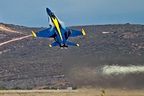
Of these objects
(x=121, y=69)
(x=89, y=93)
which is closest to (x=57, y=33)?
(x=121, y=69)

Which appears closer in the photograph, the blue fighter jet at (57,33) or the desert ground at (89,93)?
the blue fighter jet at (57,33)

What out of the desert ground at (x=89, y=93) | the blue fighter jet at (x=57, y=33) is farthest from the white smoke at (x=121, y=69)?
the blue fighter jet at (x=57, y=33)

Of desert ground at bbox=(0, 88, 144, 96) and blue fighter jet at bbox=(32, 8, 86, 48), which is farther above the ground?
blue fighter jet at bbox=(32, 8, 86, 48)

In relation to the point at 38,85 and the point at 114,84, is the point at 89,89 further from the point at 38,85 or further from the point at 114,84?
the point at 38,85

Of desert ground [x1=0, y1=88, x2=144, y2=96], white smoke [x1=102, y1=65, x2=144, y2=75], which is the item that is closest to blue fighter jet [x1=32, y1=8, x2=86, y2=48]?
white smoke [x1=102, y1=65, x2=144, y2=75]

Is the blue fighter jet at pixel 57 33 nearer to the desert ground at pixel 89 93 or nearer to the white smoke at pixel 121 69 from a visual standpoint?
the white smoke at pixel 121 69

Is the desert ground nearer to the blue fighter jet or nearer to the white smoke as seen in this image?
the white smoke

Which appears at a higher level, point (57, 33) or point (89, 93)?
point (57, 33)

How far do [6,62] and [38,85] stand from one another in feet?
124

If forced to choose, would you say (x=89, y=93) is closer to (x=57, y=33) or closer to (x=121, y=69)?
(x=121, y=69)

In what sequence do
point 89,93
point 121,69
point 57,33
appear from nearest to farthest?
point 57,33, point 121,69, point 89,93

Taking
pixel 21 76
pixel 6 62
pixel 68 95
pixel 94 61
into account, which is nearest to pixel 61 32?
pixel 94 61

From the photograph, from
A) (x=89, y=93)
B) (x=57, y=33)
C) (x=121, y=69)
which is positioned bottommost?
(x=89, y=93)

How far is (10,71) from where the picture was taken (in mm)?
183000
